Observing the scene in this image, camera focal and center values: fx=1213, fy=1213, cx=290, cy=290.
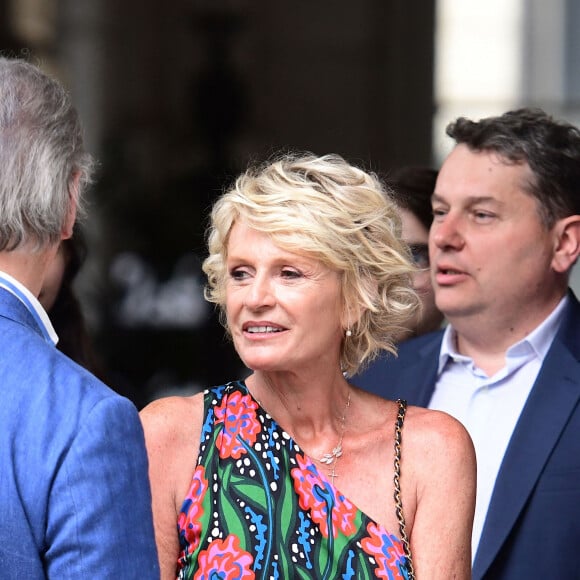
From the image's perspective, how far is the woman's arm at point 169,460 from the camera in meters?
2.45

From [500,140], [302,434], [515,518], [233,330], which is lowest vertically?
[515,518]

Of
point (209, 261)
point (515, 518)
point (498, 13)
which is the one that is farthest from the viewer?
point (498, 13)

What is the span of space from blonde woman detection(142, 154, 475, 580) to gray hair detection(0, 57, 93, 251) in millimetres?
704

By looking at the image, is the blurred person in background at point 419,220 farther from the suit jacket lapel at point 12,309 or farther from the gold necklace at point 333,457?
the suit jacket lapel at point 12,309

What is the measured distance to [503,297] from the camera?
3371 millimetres

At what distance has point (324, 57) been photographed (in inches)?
368

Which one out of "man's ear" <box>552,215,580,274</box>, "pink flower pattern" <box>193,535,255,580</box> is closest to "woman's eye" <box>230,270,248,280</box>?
"pink flower pattern" <box>193,535,255,580</box>

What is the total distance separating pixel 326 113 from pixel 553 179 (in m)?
5.99

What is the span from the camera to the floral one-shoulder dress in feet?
7.93

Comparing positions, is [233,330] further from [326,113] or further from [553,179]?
[326,113]

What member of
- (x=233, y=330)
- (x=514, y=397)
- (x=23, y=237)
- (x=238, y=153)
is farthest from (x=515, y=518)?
(x=238, y=153)

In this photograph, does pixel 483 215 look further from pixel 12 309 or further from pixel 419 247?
pixel 12 309

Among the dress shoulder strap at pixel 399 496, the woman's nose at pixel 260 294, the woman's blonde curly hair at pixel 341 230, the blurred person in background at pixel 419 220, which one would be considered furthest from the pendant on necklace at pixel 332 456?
the blurred person in background at pixel 419 220

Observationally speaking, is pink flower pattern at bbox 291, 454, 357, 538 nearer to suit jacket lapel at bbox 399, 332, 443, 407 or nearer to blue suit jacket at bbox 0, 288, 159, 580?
blue suit jacket at bbox 0, 288, 159, 580
